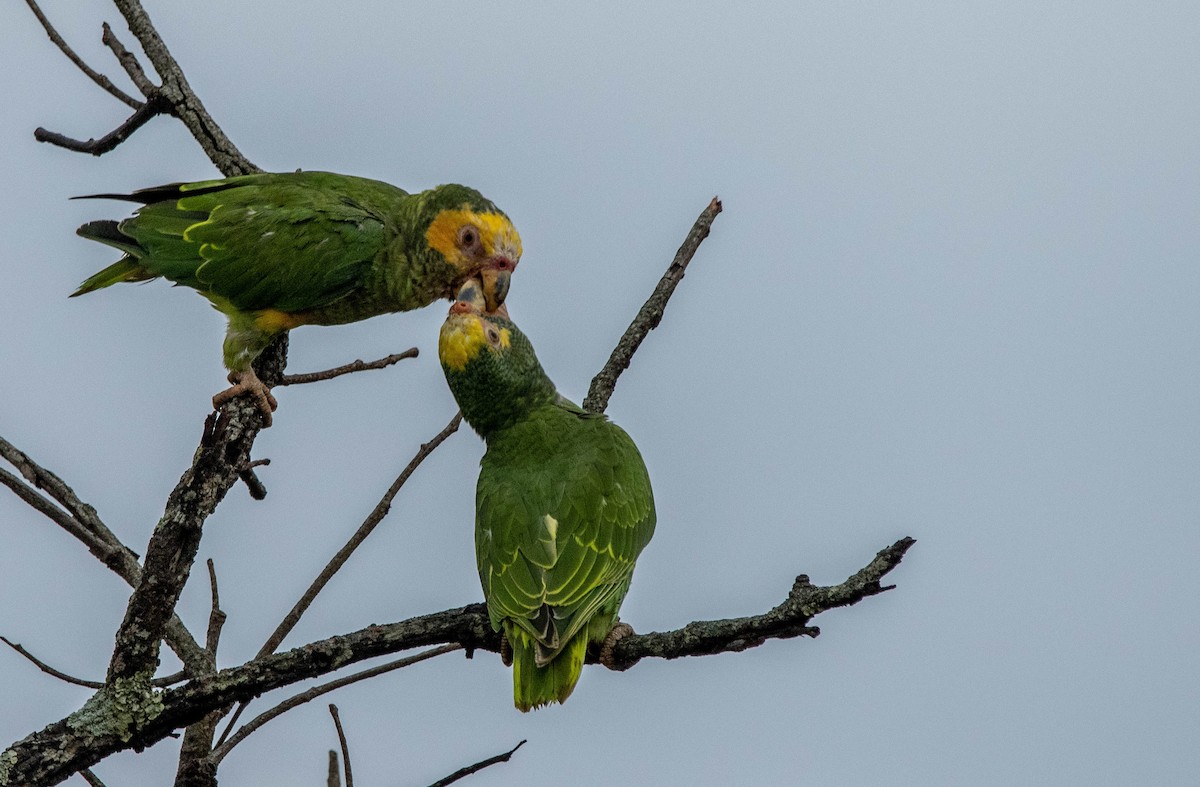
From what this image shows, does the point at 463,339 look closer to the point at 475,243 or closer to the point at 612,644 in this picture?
the point at 475,243

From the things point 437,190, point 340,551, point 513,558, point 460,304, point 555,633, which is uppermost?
point 437,190

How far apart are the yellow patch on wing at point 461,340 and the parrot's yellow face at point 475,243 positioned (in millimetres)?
693

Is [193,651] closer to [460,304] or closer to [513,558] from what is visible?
[513,558]

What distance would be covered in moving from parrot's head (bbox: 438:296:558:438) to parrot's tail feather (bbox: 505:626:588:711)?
58.3 inches

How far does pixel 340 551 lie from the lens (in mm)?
4785

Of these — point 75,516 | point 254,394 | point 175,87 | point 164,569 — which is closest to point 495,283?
point 254,394

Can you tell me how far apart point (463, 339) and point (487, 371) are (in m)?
0.21

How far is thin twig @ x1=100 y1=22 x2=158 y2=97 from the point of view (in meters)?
6.05

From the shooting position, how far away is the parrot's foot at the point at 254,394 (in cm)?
577

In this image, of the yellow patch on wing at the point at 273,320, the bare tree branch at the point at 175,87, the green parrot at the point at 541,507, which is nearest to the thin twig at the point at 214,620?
the green parrot at the point at 541,507

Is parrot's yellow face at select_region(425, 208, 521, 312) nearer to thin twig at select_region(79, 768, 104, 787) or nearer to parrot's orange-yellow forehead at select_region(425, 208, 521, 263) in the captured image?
parrot's orange-yellow forehead at select_region(425, 208, 521, 263)

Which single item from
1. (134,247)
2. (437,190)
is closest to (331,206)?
(437,190)

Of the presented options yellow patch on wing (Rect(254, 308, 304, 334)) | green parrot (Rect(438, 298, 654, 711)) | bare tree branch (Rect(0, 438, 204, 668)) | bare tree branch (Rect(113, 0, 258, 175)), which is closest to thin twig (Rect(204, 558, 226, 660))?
bare tree branch (Rect(0, 438, 204, 668))

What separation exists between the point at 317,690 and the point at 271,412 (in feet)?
6.51
